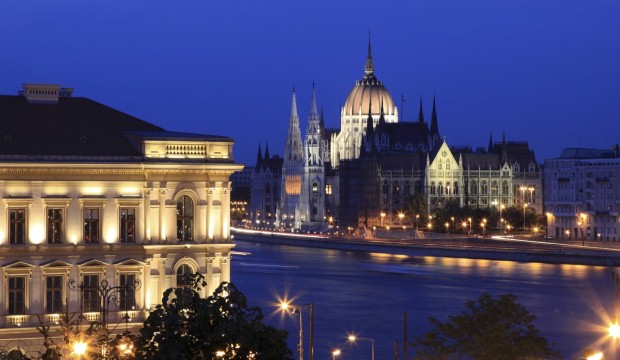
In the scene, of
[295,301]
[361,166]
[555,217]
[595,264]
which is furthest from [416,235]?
[295,301]

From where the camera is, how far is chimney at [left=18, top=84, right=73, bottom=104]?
32812 mm

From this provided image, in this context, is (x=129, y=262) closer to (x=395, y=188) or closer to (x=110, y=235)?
(x=110, y=235)

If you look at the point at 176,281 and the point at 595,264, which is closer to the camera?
the point at 176,281

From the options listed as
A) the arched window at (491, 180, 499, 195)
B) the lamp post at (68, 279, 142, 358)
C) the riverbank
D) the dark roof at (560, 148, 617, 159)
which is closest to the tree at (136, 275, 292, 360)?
the lamp post at (68, 279, 142, 358)

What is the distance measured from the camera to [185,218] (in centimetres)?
3127

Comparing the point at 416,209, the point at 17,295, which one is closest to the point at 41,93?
the point at 17,295

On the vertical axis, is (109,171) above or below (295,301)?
above

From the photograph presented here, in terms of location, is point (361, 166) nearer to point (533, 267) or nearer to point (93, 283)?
point (533, 267)

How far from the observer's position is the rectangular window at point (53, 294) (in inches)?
1185

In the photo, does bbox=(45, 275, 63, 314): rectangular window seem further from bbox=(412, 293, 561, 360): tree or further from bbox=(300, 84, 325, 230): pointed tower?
bbox=(300, 84, 325, 230): pointed tower

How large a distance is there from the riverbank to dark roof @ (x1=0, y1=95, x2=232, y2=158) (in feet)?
227

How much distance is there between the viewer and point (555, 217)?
13112 cm

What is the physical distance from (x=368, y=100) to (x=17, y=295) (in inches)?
6374

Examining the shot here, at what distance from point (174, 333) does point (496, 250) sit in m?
89.5
